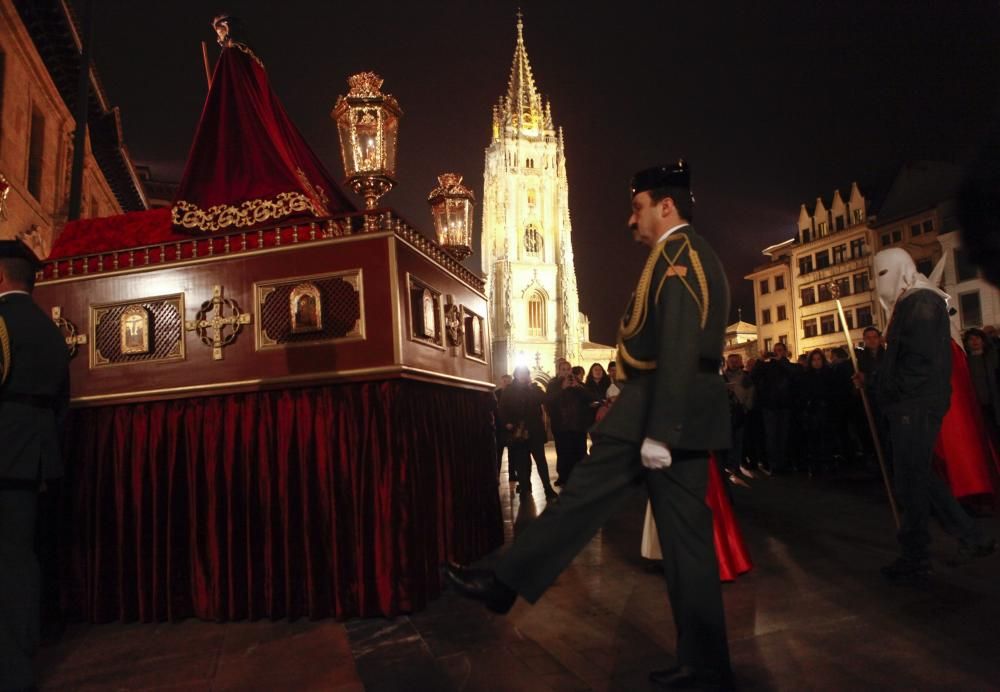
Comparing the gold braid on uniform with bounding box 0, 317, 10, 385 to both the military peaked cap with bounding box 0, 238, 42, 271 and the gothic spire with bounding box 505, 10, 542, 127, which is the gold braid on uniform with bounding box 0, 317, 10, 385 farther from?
the gothic spire with bounding box 505, 10, 542, 127

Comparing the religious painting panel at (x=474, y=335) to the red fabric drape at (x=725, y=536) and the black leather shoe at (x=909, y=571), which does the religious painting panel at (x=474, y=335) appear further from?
the black leather shoe at (x=909, y=571)

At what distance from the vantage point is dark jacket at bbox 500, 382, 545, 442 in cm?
953

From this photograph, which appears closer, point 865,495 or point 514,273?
point 865,495

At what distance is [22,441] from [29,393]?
233 mm

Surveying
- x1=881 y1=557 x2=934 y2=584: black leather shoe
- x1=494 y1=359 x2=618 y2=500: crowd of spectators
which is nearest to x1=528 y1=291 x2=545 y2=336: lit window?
x1=494 y1=359 x2=618 y2=500: crowd of spectators

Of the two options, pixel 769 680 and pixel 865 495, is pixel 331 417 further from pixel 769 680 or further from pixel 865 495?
pixel 865 495

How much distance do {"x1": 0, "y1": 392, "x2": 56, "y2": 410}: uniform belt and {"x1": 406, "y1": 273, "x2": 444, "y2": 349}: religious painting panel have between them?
6.35 ft

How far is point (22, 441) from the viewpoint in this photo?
3.06 meters

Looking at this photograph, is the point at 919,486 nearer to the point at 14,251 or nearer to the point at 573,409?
the point at 14,251

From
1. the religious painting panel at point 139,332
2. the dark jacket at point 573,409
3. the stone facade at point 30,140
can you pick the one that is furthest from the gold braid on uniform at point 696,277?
the stone facade at point 30,140

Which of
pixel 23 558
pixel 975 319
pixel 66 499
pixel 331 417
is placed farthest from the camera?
pixel 975 319

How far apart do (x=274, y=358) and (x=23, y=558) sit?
1643 mm

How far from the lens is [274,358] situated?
4184 mm

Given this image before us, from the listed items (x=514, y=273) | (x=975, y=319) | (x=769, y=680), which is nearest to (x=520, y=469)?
(x=769, y=680)
